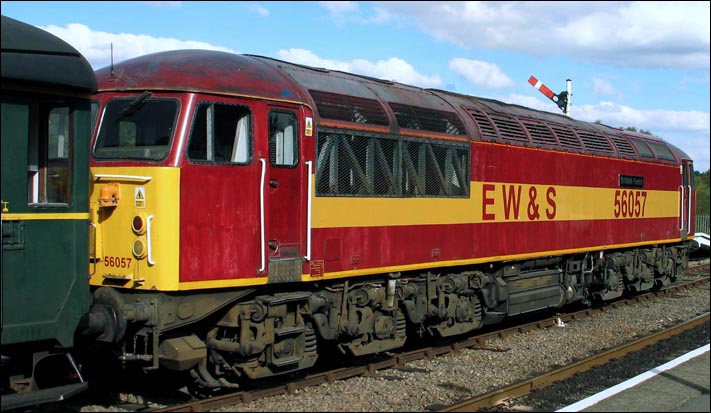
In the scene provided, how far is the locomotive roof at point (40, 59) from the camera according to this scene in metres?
6.24

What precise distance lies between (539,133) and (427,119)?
3625mm

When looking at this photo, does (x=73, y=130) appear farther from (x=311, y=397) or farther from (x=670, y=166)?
(x=670, y=166)

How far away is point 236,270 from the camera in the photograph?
26.4 feet

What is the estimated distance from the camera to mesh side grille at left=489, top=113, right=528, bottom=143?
12.6 meters

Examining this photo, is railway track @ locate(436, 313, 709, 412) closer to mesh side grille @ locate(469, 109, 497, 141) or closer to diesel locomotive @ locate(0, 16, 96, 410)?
mesh side grille @ locate(469, 109, 497, 141)

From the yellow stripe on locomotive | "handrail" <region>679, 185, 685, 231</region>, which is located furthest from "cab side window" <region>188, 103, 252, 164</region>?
"handrail" <region>679, 185, 685, 231</region>

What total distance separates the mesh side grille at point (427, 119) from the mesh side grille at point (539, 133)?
92.3 inches

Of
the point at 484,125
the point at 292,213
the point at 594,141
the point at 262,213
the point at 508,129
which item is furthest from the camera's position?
the point at 594,141

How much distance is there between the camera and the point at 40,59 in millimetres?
6449

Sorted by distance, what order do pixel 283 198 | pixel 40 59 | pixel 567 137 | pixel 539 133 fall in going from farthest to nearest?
pixel 567 137 → pixel 539 133 → pixel 283 198 → pixel 40 59

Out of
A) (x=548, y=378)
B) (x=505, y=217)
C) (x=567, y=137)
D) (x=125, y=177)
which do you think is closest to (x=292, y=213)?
(x=125, y=177)

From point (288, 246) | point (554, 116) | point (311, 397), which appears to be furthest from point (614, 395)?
point (554, 116)

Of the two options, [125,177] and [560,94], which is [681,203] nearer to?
[560,94]

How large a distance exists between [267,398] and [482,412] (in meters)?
2.37
